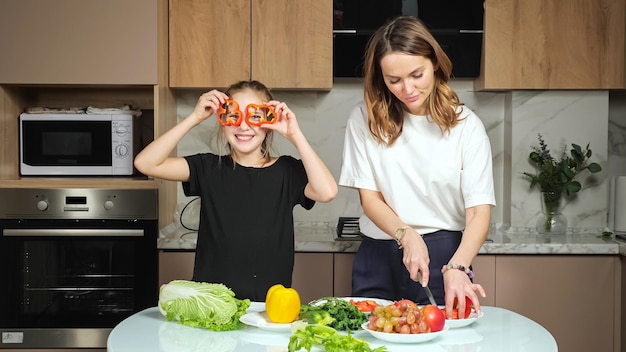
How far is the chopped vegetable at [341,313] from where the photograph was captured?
1972mm

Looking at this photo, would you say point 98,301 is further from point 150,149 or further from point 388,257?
point 388,257

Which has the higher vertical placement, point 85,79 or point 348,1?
point 348,1

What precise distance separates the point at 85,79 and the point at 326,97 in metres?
1.10

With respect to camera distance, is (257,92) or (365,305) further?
(257,92)

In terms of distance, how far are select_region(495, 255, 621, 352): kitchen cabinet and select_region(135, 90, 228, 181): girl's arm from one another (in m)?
1.46

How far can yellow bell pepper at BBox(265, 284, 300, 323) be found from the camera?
1.98 metres

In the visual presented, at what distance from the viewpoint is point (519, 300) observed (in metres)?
3.45

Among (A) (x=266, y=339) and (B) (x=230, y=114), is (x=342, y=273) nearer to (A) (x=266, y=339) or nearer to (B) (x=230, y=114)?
(B) (x=230, y=114)

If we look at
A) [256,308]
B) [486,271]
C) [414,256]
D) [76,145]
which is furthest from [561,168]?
[76,145]

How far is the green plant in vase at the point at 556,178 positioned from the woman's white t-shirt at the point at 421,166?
4.33ft

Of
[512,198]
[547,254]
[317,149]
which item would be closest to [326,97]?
[317,149]

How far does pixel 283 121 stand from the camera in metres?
2.45

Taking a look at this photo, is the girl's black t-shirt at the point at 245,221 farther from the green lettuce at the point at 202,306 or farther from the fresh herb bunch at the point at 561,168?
the fresh herb bunch at the point at 561,168

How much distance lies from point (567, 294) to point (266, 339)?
74.5 inches
